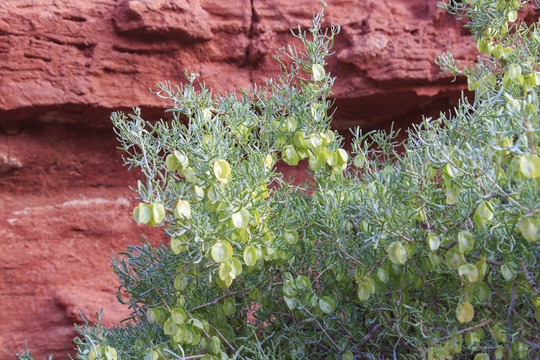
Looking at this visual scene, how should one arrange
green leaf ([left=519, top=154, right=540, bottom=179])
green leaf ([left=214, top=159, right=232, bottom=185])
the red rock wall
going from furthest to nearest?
1. the red rock wall
2. green leaf ([left=214, top=159, right=232, bottom=185])
3. green leaf ([left=519, top=154, right=540, bottom=179])

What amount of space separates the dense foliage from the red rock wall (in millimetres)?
1280

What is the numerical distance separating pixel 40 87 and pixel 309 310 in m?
1.85

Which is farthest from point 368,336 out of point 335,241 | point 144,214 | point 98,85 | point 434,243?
point 98,85

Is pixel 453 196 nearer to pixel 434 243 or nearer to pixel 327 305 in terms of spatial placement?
pixel 434 243

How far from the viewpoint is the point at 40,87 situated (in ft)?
8.05

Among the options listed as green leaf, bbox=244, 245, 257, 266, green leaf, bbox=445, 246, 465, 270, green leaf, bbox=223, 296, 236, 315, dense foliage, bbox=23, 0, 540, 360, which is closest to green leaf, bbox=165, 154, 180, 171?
dense foliage, bbox=23, 0, 540, 360

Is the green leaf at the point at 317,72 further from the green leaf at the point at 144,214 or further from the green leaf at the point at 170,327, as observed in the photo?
the green leaf at the point at 170,327

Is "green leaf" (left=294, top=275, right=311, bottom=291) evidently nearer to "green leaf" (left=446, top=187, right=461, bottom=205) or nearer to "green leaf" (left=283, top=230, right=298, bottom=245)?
"green leaf" (left=283, top=230, right=298, bottom=245)

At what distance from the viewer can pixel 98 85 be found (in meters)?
2.53

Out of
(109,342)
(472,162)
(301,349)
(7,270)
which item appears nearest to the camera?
(472,162)

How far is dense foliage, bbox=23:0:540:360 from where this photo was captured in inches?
37.9

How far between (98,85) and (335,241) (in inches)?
70.9

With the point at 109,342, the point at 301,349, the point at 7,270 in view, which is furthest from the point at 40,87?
the point at 301,349

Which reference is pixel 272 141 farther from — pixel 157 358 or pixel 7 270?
pixel 7 270
